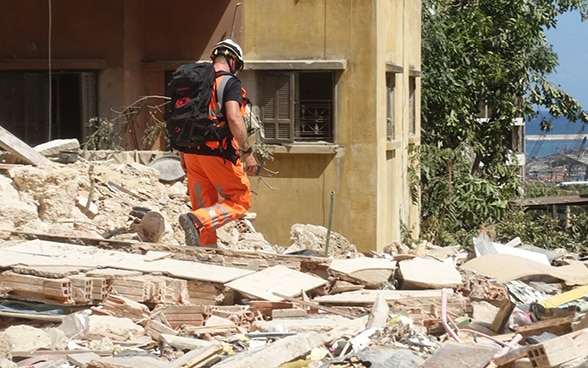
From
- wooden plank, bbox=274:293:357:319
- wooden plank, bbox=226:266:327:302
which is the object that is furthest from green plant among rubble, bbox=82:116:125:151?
wooden plank, bbox=274:293:357:319

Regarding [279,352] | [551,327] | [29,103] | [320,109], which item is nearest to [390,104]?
[320,109]

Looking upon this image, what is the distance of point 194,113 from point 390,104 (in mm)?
7827

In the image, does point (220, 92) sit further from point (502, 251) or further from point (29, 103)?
point (29, 103)

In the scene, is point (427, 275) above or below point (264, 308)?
above

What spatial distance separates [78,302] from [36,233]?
1.93 m

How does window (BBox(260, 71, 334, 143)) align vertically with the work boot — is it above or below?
above

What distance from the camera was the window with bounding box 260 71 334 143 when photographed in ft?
48.2

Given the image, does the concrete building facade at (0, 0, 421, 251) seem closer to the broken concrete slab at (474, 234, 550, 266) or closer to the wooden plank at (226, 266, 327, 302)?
the broken concrete slab at (474, 234, 550, 266)

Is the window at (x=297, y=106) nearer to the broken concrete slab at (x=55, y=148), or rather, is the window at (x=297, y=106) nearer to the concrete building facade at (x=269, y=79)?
the concrete building facade at (x=269, y=79)

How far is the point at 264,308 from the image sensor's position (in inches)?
274

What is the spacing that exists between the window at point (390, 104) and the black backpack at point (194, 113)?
7299 millimetres

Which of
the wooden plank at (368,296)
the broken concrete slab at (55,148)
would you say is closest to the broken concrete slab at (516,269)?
the wooden plank at (368,296)

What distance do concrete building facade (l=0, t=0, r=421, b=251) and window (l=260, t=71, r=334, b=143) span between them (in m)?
0.02

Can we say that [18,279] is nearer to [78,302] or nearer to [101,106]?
[78,302]
